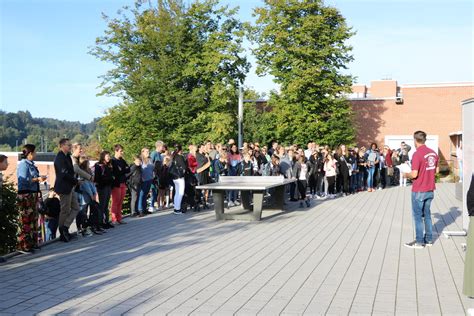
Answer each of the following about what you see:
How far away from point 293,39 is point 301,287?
3039cm

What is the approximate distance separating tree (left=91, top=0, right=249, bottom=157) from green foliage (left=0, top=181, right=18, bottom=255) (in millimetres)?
27537

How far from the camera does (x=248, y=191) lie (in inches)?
608

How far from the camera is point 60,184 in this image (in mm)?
10281

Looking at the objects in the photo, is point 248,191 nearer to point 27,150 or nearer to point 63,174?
point 63,174

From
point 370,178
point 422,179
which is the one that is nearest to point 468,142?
point 422,179

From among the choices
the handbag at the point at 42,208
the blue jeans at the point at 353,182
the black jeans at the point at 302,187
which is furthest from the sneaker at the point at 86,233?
the blue jeans at the point at 353,182

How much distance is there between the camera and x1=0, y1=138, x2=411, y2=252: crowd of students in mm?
10219

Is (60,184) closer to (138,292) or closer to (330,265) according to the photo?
(138,292)

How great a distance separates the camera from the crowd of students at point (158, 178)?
1022 cm

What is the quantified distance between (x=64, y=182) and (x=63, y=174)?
6.8 inches

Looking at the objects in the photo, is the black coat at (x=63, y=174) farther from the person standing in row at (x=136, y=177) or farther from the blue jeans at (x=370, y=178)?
the blue jeans at (x=370, y=178)

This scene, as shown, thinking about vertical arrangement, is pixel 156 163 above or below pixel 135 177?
above

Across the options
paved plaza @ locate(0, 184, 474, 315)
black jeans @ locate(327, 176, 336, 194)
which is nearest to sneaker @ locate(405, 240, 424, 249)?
paved plaza @ locate(0, 184, 474, 315)

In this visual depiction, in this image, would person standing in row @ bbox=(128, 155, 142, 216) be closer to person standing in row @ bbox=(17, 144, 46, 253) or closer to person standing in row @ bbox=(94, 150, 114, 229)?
person standing in row @ bbox=(94, 150, 114, 229)
